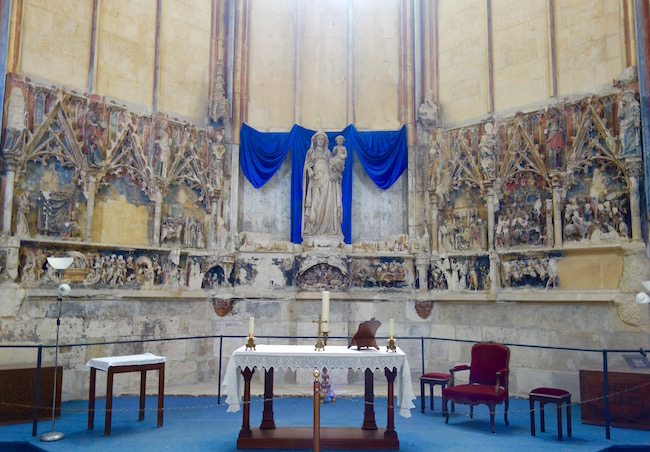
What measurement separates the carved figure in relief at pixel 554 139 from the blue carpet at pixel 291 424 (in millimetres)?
4630

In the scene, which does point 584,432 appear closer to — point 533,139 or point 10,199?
point 533,139

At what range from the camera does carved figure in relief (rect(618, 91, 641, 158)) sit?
1040cm

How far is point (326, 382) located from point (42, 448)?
4.69 m

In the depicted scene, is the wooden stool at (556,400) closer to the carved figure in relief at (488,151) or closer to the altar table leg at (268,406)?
the altar table leg at (268,406)

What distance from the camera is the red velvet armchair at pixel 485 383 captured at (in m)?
8.22

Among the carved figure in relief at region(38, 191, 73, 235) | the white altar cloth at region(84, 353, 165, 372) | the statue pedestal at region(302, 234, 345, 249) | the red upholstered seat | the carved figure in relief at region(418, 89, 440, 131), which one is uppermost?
the carved figure in relief at region(418, 89, 440, 131)

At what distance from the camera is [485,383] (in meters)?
9.09

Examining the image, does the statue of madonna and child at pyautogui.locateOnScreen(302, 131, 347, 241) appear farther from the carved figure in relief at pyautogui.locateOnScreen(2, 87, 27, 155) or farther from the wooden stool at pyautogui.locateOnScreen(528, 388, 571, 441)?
the wooden stool at pyautogui.locateOnScreen(528, 388, 571, 441)

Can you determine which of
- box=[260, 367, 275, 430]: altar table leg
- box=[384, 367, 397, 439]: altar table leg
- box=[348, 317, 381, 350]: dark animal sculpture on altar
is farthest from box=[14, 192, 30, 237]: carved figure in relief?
box=[384, 367, 397, 439]: altar table leg

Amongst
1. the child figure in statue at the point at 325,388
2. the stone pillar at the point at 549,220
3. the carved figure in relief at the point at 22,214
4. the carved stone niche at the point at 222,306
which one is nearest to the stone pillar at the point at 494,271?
the stone pillar at the point at 549,220

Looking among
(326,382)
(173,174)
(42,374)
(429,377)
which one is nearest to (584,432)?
(429,377)

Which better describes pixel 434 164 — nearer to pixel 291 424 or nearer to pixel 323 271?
pixel 323 271

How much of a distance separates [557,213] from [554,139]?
1.45 m

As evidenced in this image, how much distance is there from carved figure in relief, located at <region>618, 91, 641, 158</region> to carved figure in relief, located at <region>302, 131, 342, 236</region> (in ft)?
18.8
